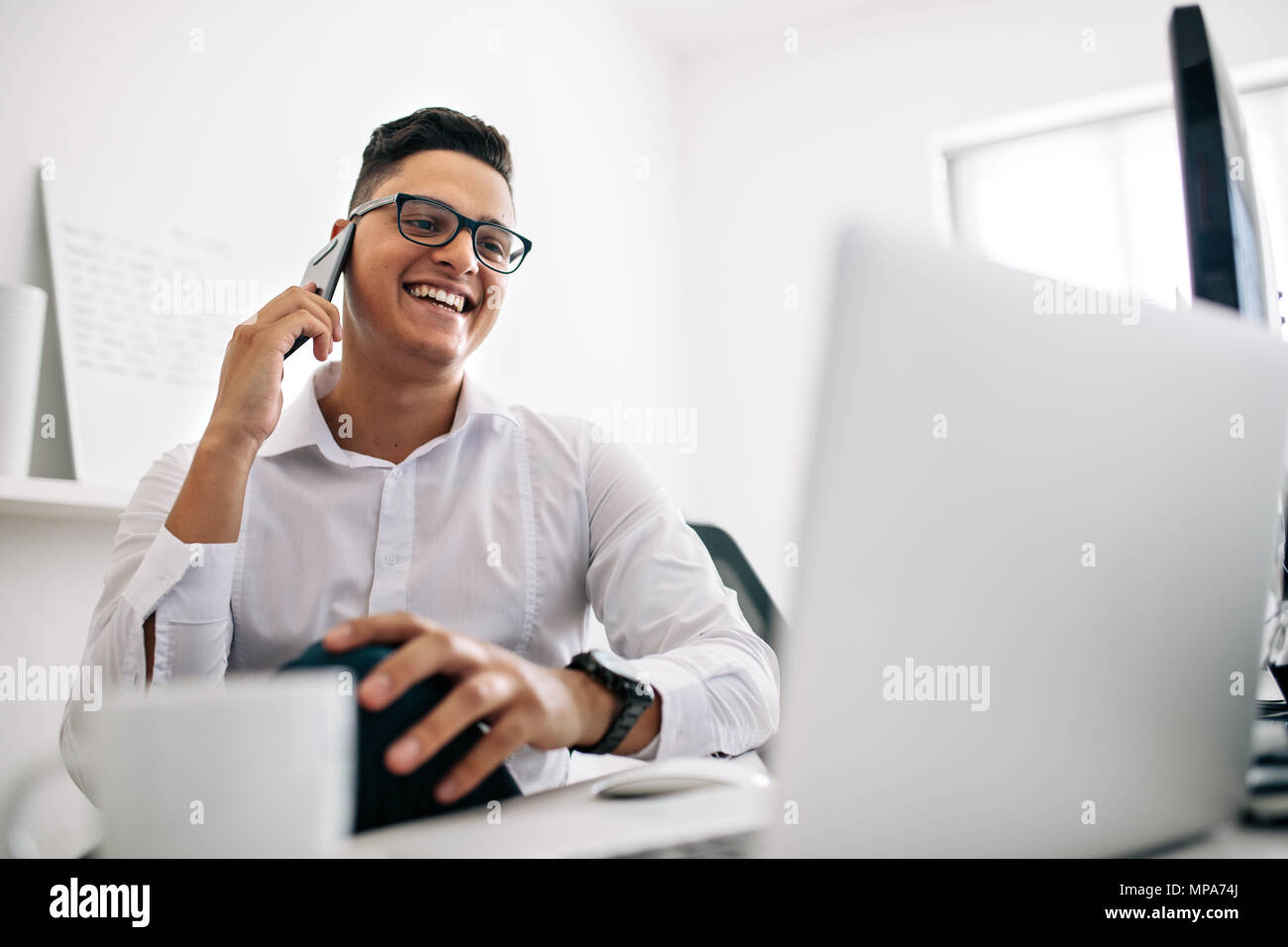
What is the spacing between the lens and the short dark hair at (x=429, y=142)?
4.81 feet

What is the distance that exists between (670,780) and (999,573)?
1.01 ft

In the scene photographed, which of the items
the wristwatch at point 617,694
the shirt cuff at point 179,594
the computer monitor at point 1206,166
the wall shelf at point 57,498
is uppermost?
the computer monitor at point 1206,166

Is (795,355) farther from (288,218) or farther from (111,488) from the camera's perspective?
(111,488)

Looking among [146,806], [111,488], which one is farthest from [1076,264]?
[146,806]

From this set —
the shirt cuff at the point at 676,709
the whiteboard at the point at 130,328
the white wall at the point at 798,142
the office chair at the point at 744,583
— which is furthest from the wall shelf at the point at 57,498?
the white wall at the point at 798,142

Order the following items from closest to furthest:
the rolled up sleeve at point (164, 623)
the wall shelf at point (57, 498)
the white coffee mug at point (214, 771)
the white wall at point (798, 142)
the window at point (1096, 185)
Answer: the white coffee mug at point (214, 771), the rolled up sleeve at point (164, 623), the wall shelf at point (57, 498), the window at point (1096, 185), the white wall at point (798, 142)

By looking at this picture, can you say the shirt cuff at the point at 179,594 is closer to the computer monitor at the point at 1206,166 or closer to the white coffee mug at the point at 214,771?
the white coffee mug at the point at 214,771

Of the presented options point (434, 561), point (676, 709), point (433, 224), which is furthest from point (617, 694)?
point (433, 224)

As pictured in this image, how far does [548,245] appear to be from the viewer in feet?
11.0

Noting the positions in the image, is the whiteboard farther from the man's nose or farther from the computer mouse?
the computer mouse

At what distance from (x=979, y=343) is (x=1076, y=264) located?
374 centimetres

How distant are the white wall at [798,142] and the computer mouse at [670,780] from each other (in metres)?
2.96
